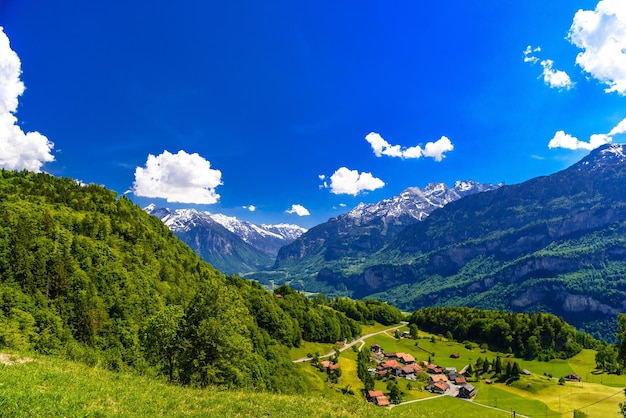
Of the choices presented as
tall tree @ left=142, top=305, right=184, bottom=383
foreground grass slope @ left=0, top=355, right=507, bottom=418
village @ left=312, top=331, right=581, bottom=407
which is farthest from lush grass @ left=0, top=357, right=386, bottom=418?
village @ left=312, top=331, right=581, bottom=407

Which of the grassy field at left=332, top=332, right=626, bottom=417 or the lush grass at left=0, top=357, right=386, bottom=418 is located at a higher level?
the lush grass at left=0, top=357, right=386, bottom=418

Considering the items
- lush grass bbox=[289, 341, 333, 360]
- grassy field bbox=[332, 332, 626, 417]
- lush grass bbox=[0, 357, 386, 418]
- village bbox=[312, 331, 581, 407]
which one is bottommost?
grassy field bbox=[332, 332, 626, 417]

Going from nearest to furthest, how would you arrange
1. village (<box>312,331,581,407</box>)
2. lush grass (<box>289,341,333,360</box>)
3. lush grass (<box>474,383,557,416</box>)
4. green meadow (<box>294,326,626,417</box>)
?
green meadow (<box>294,326,626,417</box>)
lush grass (<box>474,383,557,416</box>)
village (<box>312,331,581,407</box>)
lush grass (<box>289,341,333,360</box>)

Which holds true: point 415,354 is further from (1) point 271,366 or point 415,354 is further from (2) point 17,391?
(2) point 17,391

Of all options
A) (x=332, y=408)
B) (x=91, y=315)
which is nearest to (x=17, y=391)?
(x=332, y=408)

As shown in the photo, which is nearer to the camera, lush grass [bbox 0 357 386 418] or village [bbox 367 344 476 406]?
lush grass [bbox 0 357 386 418]

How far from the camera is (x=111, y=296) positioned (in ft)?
219

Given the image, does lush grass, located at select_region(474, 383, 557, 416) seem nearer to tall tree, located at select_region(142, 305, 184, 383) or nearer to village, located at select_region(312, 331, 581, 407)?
village, located at select_region(312, 331, 581, 407)

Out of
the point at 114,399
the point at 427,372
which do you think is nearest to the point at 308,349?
the point at 427,372

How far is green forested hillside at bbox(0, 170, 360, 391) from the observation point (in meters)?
37.5

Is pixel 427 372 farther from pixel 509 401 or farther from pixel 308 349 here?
pixel 308 349

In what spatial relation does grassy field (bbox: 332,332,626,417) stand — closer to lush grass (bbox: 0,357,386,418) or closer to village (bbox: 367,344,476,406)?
village (bbox: 367,344,476,406)

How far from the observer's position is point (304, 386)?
295 ft

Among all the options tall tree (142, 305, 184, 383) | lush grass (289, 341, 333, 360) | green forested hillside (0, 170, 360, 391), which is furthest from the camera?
lush grass (289, 341, 333, 360)
